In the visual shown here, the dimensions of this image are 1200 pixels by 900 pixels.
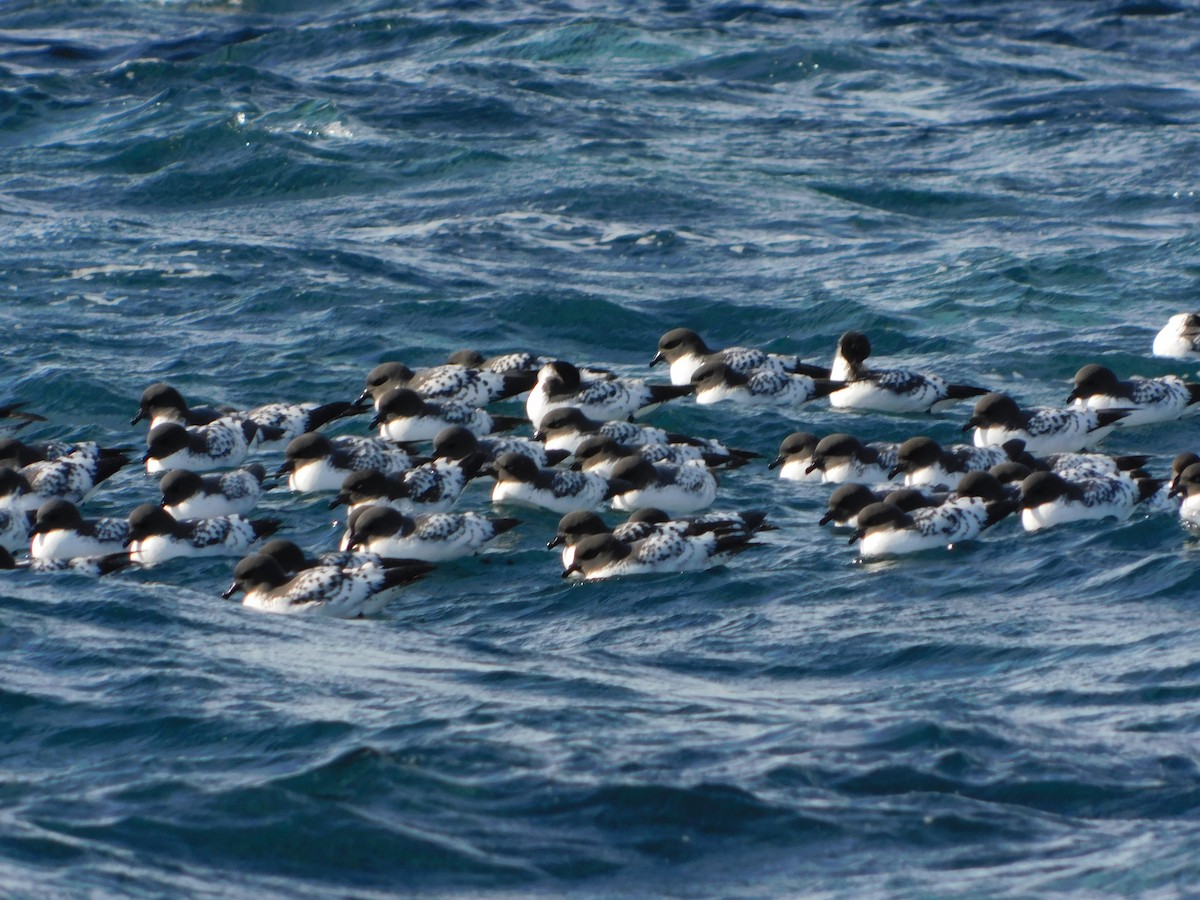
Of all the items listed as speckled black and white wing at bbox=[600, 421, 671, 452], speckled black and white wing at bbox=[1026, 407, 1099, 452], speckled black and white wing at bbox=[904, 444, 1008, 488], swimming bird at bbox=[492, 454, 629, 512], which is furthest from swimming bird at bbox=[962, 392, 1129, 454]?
swimming bird at bbox=[492, 454, 629, 512]

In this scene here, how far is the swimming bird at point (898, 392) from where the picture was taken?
16.6m

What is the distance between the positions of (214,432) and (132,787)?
22.2 ft

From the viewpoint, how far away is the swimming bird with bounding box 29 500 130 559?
1335 centimetres

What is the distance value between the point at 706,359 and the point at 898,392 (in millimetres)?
1809

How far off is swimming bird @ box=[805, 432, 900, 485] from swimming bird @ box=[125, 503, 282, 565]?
4.26 m

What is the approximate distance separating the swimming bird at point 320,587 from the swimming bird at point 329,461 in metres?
2.31

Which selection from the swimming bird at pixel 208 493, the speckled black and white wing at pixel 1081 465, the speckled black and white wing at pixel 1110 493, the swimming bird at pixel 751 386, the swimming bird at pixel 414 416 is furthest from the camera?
the swimming bird at pixel 751 386

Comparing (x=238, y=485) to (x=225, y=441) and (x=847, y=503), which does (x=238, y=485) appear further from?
(x=847, y=503)

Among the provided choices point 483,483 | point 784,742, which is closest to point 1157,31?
point 483,483

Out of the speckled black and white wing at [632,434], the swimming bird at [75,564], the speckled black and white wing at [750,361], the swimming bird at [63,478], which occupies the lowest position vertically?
the speckled black and white wing at [632,434]

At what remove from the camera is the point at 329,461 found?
1483cm

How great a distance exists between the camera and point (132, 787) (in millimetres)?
8969

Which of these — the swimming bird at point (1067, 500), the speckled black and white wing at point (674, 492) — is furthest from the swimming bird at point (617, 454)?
the swimming bird at point (1067, 500)

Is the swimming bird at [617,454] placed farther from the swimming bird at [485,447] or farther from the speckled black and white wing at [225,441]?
the speckled black and white wing at [225,441]
